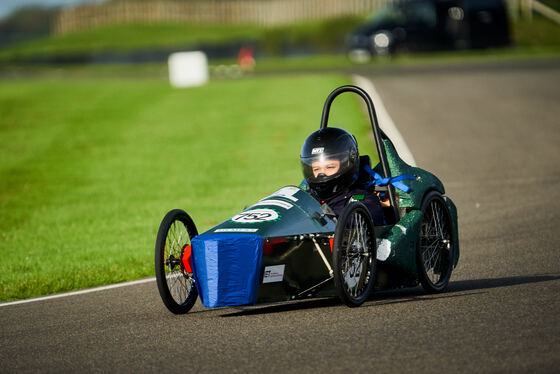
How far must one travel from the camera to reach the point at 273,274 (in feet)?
24.0

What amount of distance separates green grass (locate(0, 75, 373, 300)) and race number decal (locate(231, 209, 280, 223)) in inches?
119

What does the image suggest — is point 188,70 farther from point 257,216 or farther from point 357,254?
point 357,254

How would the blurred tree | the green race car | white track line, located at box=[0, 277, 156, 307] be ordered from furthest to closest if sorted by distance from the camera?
the blurred tree, white track line, located at box=[0, 277, 156, 307], the green race car

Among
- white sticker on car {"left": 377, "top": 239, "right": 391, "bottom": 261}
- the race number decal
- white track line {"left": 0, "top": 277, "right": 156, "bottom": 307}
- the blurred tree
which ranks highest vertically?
the race number decal

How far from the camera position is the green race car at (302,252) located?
7.24m

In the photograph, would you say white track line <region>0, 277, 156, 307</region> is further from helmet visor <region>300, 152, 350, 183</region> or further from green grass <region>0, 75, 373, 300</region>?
helmet visor <region>300, 152, 350, 183</region>

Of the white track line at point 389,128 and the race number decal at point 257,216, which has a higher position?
the race number decal at point 257,216

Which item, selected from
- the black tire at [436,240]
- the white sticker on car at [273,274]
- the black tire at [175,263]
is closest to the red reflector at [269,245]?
the white sticker on car at [273,274]

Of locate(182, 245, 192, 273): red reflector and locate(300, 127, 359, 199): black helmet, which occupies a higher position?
locate(300, 127, 359, 199): black helmet

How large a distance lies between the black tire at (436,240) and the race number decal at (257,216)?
138cm

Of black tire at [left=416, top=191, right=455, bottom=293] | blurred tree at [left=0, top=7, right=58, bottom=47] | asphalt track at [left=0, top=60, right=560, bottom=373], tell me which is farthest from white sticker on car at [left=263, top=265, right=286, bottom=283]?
blurred tree at [left=0, top=7, right=58, bottom=47]

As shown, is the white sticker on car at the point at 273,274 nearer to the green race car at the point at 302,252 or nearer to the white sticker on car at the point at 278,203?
the green race car at the point at 302,252

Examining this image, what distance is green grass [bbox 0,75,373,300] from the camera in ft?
39.3

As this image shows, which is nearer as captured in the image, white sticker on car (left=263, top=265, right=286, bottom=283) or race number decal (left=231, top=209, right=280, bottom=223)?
white sticker on car (left=263, top=265, right=286, bottom=283)
